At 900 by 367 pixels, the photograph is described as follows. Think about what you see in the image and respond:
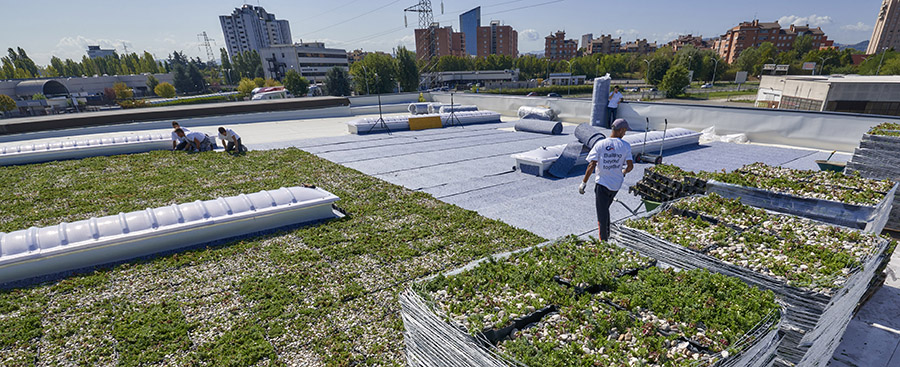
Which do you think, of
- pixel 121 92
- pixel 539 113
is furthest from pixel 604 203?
pixel 121 92

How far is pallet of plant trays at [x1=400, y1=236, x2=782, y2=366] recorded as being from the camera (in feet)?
8.52

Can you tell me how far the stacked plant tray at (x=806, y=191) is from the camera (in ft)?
16.5

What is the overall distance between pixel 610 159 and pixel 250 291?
19.4 ft

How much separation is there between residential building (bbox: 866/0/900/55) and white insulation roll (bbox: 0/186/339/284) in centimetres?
16236

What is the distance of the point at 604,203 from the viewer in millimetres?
5855

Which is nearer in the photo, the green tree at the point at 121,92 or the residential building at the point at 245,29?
the green tree at the point at 121,92

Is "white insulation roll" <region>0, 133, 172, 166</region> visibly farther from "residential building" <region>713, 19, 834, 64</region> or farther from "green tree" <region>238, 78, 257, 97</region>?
"residential building" <region>713, 19, 834, 64</region>

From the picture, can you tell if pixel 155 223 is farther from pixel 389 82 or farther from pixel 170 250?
pixel 389 82

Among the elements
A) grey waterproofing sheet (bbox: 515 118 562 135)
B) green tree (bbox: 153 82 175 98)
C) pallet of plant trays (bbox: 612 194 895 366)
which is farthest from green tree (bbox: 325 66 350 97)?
pallet of plant trays (bbox: 612 194 895 366)

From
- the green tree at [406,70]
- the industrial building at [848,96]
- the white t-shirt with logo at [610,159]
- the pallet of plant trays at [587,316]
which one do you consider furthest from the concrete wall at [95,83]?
the industrial building at [848,96]

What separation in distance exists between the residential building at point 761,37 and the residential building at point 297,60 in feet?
402

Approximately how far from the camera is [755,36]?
11369 cm

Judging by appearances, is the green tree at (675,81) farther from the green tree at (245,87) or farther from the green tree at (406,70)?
the green tree at (245,87)

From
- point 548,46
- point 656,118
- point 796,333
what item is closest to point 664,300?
point 796,333
